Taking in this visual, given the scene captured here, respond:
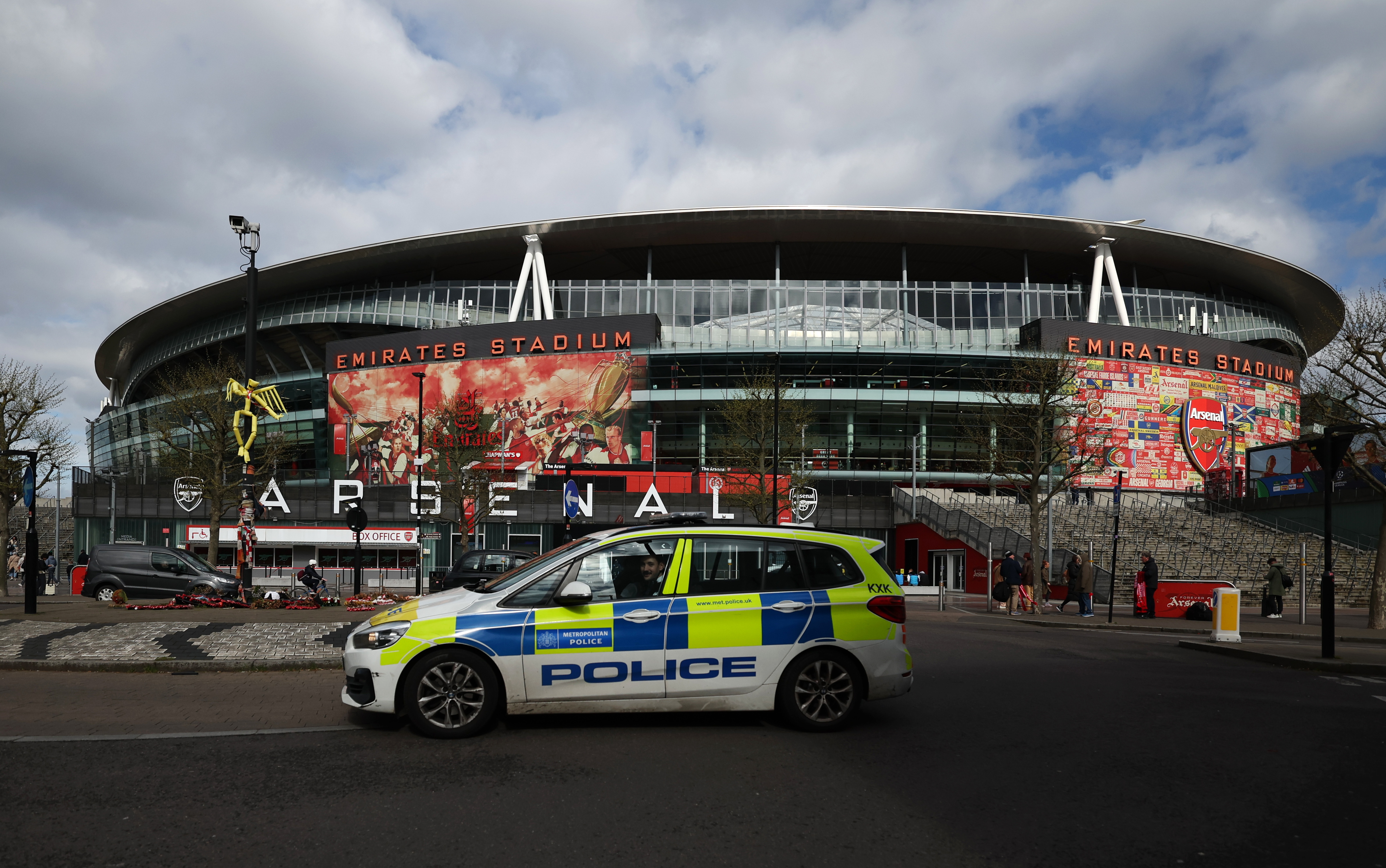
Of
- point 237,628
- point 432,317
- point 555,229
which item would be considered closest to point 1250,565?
point 237,628

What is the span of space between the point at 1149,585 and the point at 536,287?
150 ft

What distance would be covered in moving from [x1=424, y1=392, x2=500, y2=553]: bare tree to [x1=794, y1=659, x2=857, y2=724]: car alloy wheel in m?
34.0

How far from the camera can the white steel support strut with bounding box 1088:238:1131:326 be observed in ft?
194

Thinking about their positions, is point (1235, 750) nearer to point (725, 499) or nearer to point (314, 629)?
point (314, 629)

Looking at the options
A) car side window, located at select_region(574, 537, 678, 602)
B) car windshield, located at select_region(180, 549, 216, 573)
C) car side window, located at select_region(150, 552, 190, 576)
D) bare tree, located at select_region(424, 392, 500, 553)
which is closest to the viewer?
car side window, located at select_region(574, 537, 678, 602)

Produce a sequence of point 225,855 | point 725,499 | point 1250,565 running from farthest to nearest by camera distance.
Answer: point 725,499
point 1250,565
point 225,855

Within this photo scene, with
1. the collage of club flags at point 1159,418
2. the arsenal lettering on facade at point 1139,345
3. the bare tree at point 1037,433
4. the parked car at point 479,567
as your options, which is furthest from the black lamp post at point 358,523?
the arsenal lettering on facade at point 1139,345

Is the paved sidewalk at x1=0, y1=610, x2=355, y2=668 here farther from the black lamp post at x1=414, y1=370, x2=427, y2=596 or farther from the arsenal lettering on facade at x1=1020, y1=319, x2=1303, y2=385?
the arsenal lettering on facade at x1=1020, y1=319, x2=1303, y2=385

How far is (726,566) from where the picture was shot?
7496 millimetres

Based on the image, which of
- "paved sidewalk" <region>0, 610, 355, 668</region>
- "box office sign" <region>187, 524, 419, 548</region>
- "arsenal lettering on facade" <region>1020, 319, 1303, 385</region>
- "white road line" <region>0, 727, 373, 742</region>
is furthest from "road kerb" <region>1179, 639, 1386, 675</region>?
"arsenal lettering on facade" <region>1020, 319, 1303, 385</region>

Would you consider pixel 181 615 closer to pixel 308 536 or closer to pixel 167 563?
pixel 167 563

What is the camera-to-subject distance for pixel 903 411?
5653cm

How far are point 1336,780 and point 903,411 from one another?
5150cm

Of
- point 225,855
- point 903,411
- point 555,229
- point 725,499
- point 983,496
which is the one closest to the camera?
point 225,855
